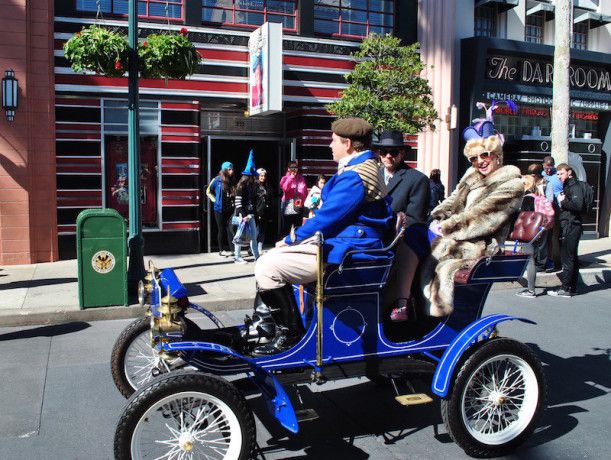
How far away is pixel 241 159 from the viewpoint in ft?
43.7

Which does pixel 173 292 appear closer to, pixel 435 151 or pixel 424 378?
pixel 424 378

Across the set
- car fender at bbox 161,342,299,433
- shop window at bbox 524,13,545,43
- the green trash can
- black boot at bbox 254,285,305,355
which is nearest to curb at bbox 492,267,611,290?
the green trash can

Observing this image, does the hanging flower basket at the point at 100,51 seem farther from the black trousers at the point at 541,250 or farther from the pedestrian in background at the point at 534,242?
the black trousers at the point at 541,250

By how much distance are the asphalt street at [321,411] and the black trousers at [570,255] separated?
2417 mm

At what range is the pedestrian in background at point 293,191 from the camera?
40.9 ft

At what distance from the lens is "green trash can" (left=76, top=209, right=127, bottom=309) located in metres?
7.58

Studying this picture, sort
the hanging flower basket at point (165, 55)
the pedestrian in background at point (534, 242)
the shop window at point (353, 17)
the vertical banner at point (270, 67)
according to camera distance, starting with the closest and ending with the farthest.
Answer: the hanging flower basket at point (165, 55) → the pedestrian in background at point (534, 242) → the vertical banner at point (270, 67) → the shop window at point (353, 17)

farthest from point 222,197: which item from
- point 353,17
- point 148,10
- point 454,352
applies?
point 454,352

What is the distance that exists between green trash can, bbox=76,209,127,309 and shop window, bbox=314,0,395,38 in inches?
289

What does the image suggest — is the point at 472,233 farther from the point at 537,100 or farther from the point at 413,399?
the point at 537,100

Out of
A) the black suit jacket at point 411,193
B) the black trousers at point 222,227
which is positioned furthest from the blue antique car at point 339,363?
the black trousers at point 222,227

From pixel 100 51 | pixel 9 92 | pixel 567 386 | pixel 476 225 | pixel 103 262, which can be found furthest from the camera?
pixel 9 92

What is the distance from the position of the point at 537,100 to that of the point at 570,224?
6.61 meters

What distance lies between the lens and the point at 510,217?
448 centimetres
